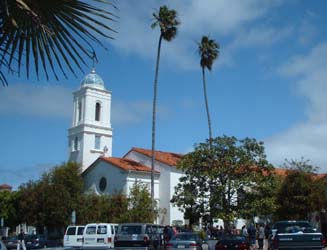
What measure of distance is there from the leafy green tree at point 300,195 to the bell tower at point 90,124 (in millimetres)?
29557

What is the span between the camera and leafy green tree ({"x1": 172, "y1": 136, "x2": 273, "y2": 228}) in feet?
119

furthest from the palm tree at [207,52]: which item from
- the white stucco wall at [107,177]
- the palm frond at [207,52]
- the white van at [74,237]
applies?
the white van at [74,237]

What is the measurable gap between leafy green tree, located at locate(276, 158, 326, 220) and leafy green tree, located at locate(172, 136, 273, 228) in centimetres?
681

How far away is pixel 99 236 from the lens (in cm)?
2805

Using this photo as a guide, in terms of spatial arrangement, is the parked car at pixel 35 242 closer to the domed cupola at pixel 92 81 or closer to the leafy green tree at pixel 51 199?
the leafy green tree at pixel 51 199

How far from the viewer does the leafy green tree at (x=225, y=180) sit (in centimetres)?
3622

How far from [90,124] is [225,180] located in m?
33.2

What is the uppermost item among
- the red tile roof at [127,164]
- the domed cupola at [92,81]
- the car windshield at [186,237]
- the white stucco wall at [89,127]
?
the domed cupola at [92,81]

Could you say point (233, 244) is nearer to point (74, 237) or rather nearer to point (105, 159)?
point (74, 237)

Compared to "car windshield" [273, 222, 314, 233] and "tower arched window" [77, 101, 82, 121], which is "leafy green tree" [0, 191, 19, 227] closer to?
"tower arched window" [77, 101, 82, 121]

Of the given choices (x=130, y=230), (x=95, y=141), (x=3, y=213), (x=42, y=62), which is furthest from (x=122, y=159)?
(x=42, y=62)

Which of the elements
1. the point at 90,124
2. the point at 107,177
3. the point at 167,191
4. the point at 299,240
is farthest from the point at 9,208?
the point at 299,240

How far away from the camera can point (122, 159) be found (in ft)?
192

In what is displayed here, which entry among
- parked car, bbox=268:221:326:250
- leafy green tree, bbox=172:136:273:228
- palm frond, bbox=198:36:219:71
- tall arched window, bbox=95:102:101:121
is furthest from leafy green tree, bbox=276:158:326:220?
tall arched window, bbox=95:102:101:121
